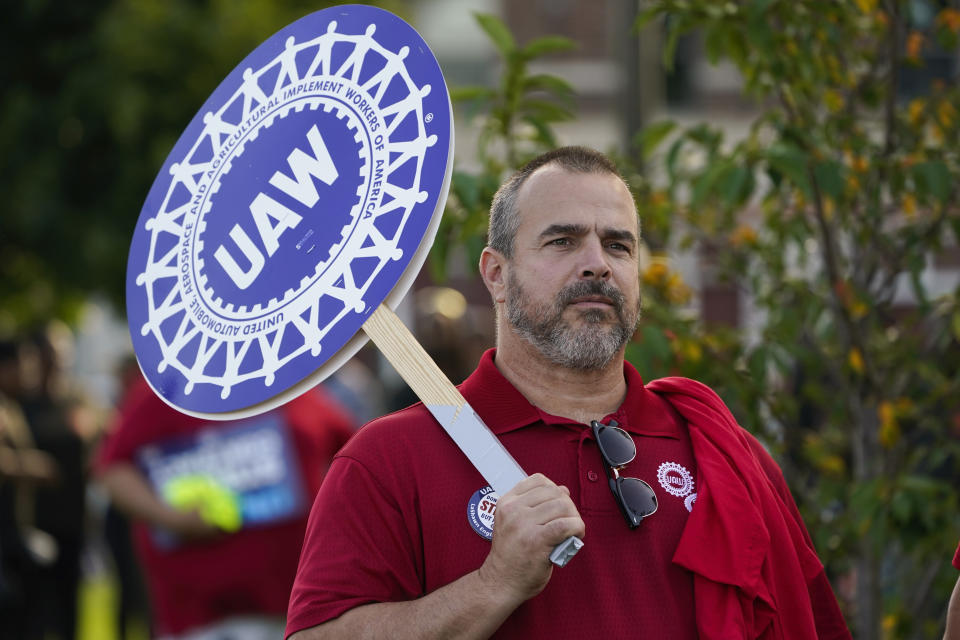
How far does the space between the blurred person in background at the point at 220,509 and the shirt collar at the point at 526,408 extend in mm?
2204

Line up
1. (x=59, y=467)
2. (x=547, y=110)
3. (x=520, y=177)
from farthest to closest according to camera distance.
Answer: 1. (x=59, y=467)
2. (x=547, y=110)
3. (x=520, y=177)

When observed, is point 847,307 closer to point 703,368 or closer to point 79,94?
point 703,368

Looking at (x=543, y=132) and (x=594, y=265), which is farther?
(x=543, y=132)

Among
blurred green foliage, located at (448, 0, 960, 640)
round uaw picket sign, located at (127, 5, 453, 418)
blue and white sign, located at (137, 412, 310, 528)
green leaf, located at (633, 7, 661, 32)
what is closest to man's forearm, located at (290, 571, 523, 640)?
round uaw picket sign, located at (127, 5, 453, 418)

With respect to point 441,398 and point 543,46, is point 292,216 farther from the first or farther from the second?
point 543,46

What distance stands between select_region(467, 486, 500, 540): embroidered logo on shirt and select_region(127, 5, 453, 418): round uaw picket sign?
33 cm

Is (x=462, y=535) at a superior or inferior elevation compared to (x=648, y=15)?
inferior

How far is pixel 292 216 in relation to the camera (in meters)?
2.42

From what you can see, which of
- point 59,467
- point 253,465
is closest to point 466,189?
point 253,465

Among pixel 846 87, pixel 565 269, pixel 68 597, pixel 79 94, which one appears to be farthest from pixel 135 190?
pixel 565 269

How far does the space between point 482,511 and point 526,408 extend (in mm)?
231

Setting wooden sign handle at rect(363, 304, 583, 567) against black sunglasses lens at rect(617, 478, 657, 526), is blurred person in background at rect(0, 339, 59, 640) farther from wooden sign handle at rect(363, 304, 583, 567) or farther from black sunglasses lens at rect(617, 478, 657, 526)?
black sunglasses lens at rect(617, 478, 657, 526)

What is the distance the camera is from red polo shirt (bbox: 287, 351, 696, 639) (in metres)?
2.23

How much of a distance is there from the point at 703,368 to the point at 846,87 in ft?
3.42
